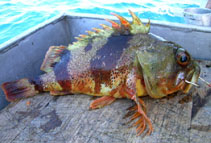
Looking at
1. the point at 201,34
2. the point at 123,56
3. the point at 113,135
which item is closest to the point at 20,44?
the point at 123,56

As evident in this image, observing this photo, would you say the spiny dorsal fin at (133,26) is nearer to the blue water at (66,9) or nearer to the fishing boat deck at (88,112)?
the fishing boat deck at (88,112)

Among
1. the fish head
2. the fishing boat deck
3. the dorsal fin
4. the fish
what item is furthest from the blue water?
the fish head

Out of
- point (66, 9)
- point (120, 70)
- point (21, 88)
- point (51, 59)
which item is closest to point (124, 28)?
point (120, 70)

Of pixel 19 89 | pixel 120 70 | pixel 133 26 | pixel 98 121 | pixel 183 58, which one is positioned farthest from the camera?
pixel 19 89

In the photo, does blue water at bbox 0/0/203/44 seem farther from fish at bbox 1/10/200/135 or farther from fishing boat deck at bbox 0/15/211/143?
fish at bbox 1/10/200/135

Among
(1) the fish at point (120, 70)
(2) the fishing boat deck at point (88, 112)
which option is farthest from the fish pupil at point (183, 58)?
(2) the fishing boat deck at point (88, 112)

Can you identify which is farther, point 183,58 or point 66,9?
point 66,9

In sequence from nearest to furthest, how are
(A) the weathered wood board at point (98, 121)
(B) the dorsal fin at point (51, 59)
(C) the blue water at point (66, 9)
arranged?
(A) the weathered wood board at point (98, 121), (B) the dorsal fin at point (51, 59), (C) the blue water at point (66, 9)

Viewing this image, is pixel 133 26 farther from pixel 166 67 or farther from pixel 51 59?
pixel 51 59
